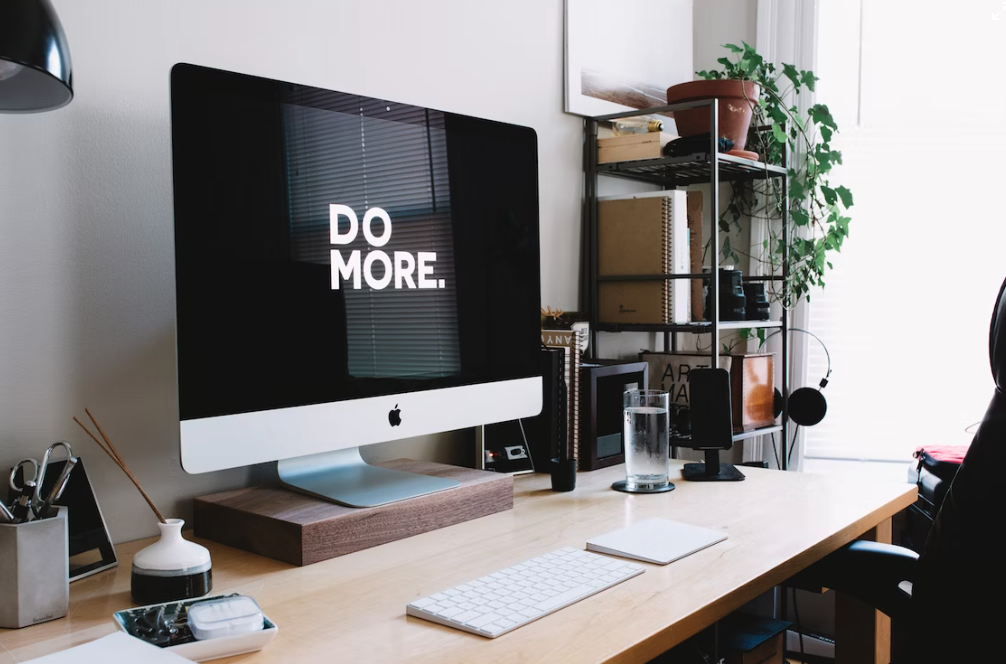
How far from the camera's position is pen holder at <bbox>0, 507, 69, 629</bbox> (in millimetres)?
927

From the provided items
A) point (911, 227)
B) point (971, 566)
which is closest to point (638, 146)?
point (911, 227)

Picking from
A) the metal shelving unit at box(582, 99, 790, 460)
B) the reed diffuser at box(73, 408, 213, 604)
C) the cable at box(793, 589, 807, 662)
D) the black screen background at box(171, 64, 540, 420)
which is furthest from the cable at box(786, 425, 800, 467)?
the reed diffuser at box(73, 408, 213, 604)

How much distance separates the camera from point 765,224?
2.65 m

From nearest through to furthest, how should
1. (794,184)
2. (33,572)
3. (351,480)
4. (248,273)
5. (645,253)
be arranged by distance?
1. (33,572)
2. (248,273)
3. (351,480)
4. (645,253)
5. (794,184)

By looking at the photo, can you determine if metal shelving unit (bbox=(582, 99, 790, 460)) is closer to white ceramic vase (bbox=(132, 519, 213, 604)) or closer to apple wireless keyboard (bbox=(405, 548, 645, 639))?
apple wireless keyboard (bbox=(405, 548, 645, 639))

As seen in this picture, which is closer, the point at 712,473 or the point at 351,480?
the point at 351,480

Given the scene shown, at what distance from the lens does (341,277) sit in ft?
4.26

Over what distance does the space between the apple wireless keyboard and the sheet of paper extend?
28 cm

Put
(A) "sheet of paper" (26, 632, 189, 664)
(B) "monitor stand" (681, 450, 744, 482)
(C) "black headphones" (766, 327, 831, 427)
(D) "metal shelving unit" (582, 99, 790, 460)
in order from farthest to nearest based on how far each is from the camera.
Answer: (C) "black headphones" (766, 327, 831, 427)
(D) "metal shelving unit" (582, 99, 790, 460)
(B) "monitor stand" (681, 450, 744, 482)
(A) "sheet of paper" (26, 632, 189, 664)

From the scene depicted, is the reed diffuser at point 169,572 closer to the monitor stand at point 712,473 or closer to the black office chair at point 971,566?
the black office chair at point 971,566

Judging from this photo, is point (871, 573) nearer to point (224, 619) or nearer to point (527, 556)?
point (527, 556)

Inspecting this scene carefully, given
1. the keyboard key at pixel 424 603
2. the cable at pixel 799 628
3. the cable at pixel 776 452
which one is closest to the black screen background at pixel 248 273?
the keyboard key at pixel 424 603

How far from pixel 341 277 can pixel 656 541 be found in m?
0.61

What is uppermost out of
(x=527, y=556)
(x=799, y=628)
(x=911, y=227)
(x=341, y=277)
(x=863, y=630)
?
(x=911, y=227)
